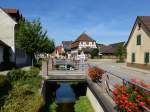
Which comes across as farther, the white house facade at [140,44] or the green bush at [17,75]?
the white house facade at [140,44]

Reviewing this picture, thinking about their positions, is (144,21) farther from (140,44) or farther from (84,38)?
(84,38)

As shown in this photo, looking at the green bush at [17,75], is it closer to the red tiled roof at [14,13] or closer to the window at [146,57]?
the window at [146,57]

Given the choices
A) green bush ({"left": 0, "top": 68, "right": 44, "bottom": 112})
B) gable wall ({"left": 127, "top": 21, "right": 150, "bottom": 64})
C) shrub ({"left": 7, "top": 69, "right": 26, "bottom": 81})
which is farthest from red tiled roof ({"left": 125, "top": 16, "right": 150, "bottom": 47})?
green bush ({"left": 0, "top": 68, "right": 44, "bottom": 112})

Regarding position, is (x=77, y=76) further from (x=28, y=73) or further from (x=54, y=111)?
(x=54, y=111)

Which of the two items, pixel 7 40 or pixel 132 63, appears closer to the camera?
pixel 7 40

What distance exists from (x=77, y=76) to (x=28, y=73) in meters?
4.85

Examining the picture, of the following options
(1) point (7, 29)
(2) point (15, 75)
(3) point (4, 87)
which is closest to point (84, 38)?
(1) point (7, 29)

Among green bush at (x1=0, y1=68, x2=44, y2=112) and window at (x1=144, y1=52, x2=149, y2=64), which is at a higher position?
window at (x1=144, y1=52, x2=149, y2=64)

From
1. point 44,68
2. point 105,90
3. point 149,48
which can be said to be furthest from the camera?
point 149,48

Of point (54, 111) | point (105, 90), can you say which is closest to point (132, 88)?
point (105, 90)

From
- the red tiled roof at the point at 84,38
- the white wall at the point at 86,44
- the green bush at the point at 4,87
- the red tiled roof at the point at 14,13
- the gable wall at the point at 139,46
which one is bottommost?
the green bush at the point at 4,87

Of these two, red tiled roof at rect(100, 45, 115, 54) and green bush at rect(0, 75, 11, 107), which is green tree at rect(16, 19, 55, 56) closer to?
green bush at rect(0, 75, 11, 107)

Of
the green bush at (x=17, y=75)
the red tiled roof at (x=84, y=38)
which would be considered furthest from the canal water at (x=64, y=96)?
the red tiled roof at (x=84, y=38)

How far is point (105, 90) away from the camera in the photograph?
14844 mm
